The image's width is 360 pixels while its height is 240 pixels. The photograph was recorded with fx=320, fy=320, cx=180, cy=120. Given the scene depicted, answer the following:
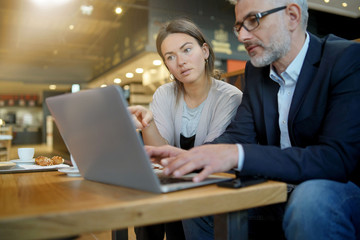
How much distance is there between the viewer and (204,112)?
1.73 metres

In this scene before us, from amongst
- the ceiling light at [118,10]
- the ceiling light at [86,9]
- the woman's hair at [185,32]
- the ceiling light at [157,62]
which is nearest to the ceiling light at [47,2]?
the ceiling light at [86,9]

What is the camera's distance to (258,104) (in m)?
1.28

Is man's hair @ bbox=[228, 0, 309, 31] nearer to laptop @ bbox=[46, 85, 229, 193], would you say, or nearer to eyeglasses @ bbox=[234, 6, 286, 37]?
eyeglasses @ bbox=[234, 6, 286, 37]

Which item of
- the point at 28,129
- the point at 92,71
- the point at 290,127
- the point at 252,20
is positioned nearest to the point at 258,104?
the point at 290,127

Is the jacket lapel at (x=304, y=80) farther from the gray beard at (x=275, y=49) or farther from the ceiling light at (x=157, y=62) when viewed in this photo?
the ceiling light at (x=157, y=62)

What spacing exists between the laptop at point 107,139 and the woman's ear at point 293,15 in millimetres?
745

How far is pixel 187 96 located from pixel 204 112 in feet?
0.67

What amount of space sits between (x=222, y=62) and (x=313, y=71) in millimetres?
6767

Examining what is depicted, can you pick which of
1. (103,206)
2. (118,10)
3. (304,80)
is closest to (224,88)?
(304,80)

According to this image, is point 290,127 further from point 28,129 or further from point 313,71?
point 28,129

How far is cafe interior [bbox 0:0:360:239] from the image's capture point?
7090mm

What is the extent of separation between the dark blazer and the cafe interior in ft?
11.6

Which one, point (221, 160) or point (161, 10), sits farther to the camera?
point (161, 10)

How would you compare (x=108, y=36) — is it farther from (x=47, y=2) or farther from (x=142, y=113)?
(x=142, y=113)
